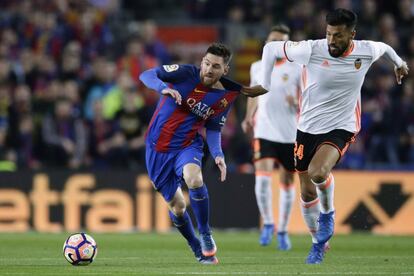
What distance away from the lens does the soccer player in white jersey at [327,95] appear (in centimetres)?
1119

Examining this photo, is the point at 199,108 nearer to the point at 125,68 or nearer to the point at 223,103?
the point at 223,103

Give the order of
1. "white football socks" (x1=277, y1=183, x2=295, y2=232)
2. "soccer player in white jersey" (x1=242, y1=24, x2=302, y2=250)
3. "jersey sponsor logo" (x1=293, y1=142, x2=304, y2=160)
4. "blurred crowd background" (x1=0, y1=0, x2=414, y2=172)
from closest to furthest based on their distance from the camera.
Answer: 1. "jersey sponsor logo" (x1=293, y1=142, x2=304, y2=160)
2. "white football socks" (x1=277, y1=183, x2=295, y2=232)
3. "soccer player in white jersey" (x1=242, y1=24, x2=302, y2=250)
4. "blurred crowd background" (x1=0, y1=0, x2=414, y2=172)

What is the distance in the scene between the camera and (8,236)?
16.7m

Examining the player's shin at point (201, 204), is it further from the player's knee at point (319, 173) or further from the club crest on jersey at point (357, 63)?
the club crest on jersey at point (357, 63)

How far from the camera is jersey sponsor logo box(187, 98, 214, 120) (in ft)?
37.4

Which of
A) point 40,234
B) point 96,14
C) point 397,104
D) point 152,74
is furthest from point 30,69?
point 152,74

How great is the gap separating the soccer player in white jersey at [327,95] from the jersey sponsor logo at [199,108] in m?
0.63

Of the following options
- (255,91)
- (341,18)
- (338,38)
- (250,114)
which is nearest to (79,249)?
(255,91)

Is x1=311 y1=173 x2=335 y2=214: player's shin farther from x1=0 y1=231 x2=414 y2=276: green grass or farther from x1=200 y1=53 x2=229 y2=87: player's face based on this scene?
x1=200 y1=53 x2=229 y2=87: player's face

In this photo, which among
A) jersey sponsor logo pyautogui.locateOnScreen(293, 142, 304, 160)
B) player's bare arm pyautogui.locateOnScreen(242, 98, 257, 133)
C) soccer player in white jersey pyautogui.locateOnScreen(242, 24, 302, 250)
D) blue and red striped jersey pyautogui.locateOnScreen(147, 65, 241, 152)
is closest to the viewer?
blue and red striped jersey pyautogui.locateOnScreen(147, 65, 241, 152)

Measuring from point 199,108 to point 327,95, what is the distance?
132 centimetres

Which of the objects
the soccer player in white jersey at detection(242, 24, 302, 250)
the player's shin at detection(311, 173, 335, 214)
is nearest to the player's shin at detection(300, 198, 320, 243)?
the player's shin at detection(311, 173, 335, 214)

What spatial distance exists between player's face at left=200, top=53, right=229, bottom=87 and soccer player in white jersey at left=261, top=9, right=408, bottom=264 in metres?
0.45

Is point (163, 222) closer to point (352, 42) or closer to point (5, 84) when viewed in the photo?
point (5, 84)
